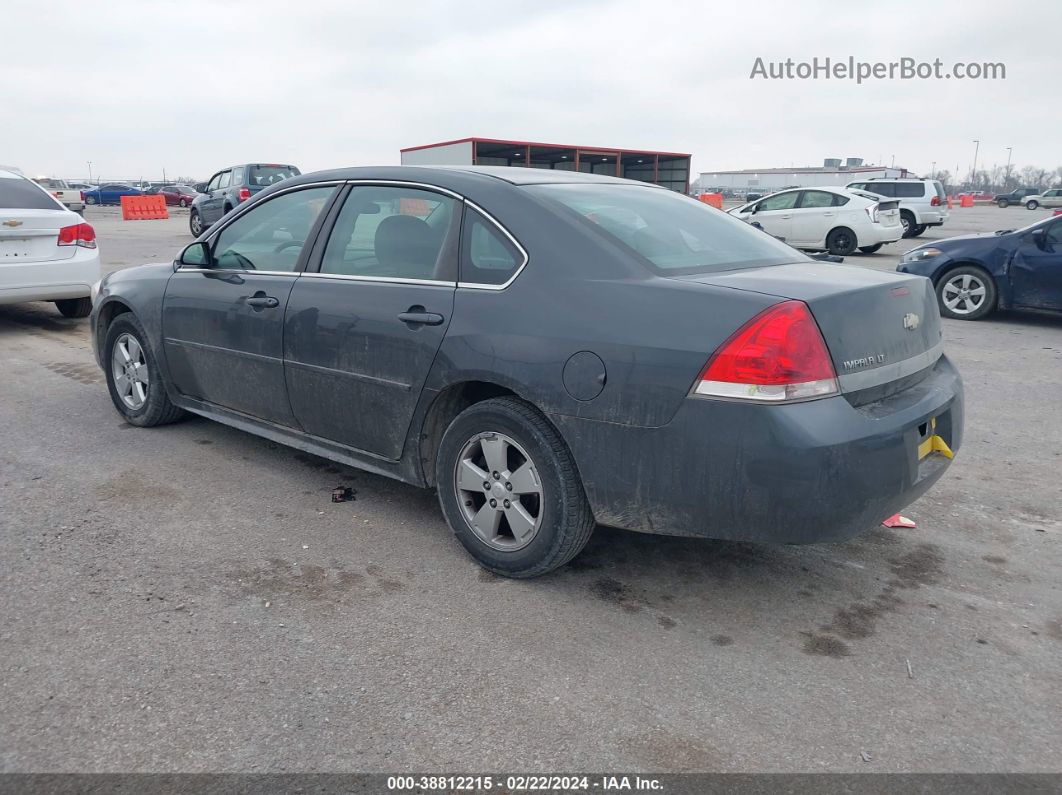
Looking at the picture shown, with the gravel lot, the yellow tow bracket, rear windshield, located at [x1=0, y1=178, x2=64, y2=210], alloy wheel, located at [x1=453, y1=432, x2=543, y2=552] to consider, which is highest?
rear windshield, located at [x1=0, y1=178, x2=64, y2=210]

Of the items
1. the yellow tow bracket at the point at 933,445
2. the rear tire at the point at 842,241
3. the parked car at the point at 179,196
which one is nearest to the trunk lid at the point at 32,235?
the yellow tow bracket at the point at 933,445

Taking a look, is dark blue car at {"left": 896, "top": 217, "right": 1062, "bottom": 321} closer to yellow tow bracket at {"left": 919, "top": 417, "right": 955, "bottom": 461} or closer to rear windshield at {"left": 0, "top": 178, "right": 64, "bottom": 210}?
yellow tow bracket at {"left": 919, "top": 417, "right": 955, "bottom": 461}

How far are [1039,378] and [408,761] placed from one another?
658cm

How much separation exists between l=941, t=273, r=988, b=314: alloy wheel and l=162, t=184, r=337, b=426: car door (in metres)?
8.36

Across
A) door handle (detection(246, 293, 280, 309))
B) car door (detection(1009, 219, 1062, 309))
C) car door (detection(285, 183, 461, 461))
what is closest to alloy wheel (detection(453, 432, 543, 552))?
car door (detection(285, 183, 461, 461))

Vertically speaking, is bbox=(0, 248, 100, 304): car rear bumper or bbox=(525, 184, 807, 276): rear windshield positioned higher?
bbox=(525, 184, 807, 276): rear windshield

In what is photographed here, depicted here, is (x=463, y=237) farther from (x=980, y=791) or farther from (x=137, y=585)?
(x=980, y=791)

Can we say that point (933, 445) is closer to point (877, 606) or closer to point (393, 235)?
point (877, 606)

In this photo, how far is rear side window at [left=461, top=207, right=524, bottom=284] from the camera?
135 inches

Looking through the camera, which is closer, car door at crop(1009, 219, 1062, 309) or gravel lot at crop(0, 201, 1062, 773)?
gravel lot at crop(0, 201, 1062, 773)

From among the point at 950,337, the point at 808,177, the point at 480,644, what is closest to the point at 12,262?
the point at 480,644

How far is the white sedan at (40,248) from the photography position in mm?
8023

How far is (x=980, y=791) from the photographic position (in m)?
2.30

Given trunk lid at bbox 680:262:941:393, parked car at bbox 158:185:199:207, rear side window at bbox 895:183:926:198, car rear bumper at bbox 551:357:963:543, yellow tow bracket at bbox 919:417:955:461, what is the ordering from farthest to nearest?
parked car at bbox 158:185:199:207 < rear side window at bbox 895:183:926:198 < yellow tow bracket at bbox 919:417:955:461 < trunk lid at bbox 680:262:941:393 < car rear bumper at bbox 551:357:963:543
